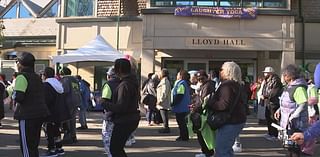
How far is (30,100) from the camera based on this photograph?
281 inches

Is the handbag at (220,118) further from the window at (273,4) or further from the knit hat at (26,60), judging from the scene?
the window at (273,4)

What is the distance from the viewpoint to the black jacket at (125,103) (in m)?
6.54

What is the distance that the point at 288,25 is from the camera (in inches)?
795

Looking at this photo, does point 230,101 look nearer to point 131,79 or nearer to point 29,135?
point 131,79

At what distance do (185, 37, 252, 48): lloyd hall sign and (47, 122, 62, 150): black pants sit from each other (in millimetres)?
11354

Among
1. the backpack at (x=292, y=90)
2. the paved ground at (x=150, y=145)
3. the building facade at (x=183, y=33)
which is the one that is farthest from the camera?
the building facade at (x=183, y=33)

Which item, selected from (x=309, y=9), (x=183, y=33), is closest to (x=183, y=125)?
(x=183, y=33)

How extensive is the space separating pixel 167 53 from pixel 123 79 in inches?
634

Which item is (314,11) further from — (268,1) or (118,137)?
(118,137)

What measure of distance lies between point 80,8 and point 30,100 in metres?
18.0

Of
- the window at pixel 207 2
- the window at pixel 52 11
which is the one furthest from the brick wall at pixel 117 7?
the window at pixel 52 11

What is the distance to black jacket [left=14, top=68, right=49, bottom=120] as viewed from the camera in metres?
7.05

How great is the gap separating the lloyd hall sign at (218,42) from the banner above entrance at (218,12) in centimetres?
95

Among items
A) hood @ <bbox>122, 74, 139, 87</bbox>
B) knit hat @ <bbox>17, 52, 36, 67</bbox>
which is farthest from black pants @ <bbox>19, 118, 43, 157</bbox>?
hood @ <bbox>122, 74, 139, 87</bbox>
